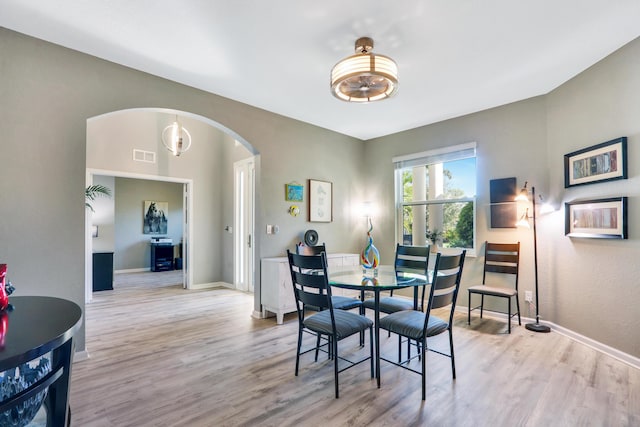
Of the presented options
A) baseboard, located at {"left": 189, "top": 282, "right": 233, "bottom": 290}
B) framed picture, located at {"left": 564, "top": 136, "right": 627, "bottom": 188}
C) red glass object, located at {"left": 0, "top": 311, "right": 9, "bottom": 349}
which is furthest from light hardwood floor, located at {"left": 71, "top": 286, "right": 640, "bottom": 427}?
baseboard, located at {"left": 189, "top": 282, "right": 233, "bottom": 290}

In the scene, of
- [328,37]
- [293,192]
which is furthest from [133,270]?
[328,37]

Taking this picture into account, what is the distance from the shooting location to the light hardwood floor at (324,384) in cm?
198

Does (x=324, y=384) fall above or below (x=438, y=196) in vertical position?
below

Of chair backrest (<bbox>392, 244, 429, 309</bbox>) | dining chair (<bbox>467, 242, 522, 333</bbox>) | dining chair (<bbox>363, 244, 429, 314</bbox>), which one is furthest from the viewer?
dining chair (<bbox>467, 242, 522, 333</bbox>)

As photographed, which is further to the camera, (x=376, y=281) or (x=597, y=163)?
(x=597, y=163)

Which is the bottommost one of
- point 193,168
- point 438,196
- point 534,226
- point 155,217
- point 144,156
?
point 534,226

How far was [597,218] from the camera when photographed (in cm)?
305

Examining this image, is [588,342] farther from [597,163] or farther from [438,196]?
[438,196]

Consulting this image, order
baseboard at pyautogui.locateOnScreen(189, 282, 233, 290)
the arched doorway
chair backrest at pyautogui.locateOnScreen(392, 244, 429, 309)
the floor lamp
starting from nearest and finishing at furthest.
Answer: chair backrest at pyautogui.locateOnScreen(392, 244, 429, 309), the floor lamp, the arched doorway, baseboard at pyautogui.locateOnScreen(189, 282, 233, 290)

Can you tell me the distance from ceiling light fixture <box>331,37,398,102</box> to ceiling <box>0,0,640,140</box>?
0.30 metres

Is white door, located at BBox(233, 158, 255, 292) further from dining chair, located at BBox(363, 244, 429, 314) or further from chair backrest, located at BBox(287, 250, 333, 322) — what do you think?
chair backrest, located at BBox(287, 250, 333, 322)

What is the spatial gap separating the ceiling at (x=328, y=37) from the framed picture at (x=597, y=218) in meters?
1.33

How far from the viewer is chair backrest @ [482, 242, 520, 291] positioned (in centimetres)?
384

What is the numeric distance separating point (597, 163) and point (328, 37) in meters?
2.76
